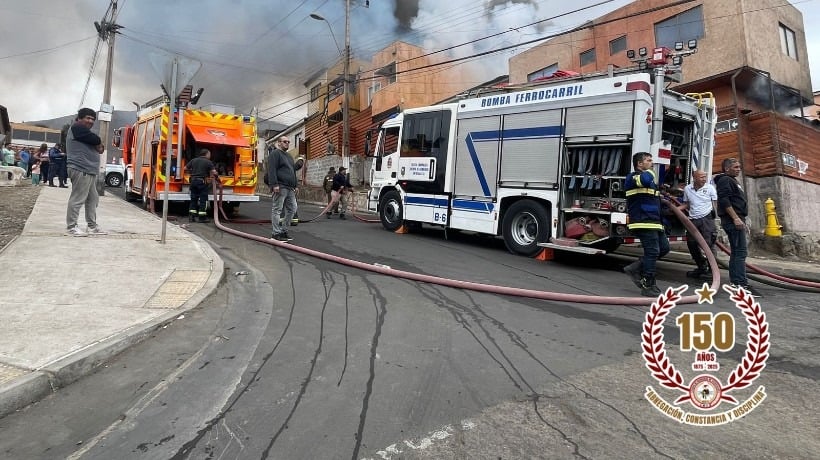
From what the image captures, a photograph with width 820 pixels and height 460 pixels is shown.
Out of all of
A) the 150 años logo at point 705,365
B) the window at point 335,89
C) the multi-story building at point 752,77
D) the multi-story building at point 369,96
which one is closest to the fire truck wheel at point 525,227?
the 150 años logo at point 705,365

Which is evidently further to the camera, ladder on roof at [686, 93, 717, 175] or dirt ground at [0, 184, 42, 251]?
ladder on roof at [686, 93, 717, 175]

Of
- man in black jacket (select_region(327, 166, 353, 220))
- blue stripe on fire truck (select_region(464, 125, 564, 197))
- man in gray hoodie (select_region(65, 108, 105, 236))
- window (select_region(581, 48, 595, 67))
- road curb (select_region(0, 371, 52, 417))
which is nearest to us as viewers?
road curb (select_region(0, 371, 52, 417))

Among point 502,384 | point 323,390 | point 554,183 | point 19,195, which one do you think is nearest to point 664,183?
point 554,183

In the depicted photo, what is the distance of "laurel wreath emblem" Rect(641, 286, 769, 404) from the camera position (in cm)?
318

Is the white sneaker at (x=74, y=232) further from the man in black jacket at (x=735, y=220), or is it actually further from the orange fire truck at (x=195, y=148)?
the man in black jacket at (x=735, y=220)

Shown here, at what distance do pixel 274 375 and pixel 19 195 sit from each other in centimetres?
1242

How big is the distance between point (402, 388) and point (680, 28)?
54.9 ft

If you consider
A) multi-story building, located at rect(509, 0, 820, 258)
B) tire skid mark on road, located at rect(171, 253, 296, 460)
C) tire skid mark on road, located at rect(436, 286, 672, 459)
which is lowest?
tire skid mark on road, located at rect(171, 253, 296, 460)

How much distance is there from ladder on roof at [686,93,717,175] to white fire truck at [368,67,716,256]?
16 millimetres

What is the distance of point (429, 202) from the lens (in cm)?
1034

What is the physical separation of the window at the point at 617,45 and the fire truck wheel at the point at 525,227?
1189 cm

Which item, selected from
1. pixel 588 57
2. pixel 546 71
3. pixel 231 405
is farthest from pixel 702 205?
pixel 546 71

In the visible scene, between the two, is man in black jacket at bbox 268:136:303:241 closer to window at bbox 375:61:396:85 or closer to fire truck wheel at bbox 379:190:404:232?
fire truck wheel at bbox 379:190:404:232

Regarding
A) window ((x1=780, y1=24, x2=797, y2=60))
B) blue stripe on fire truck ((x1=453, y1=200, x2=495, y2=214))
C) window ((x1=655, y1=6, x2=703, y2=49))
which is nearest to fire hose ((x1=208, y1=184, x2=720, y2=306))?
blue stripe on fire truck ((x1=453, y1=200, x2=495, y2=214))
